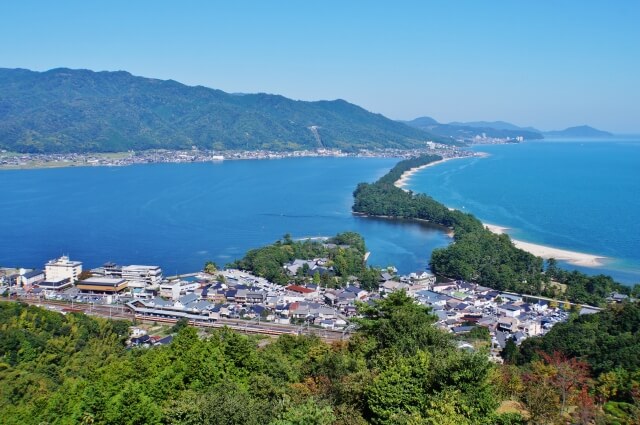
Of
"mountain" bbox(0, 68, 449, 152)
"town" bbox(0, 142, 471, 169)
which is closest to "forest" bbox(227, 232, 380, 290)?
"town" bbox(0, 142, 471, 169)

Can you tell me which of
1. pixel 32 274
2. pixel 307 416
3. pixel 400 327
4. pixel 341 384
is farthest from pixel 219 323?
pixel 307 416

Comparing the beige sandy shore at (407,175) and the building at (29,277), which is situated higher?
the beige sandy shore at (407,175)

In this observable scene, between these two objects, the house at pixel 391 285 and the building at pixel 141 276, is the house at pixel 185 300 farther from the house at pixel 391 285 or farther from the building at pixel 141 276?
the house at pixel 391 285

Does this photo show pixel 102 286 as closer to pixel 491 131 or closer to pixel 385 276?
pixel 385 276

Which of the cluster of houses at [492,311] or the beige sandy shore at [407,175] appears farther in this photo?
the beige sandy shore at [407,175]

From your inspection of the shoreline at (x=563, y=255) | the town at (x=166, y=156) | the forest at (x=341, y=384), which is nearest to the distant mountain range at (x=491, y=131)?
the town at (x=166, y=156)

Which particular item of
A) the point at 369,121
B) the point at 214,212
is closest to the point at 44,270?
the point at 214,212

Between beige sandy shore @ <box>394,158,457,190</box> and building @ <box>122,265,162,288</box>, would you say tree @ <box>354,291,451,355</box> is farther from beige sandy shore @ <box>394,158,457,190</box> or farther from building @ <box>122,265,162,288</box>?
beige sandy shore @ <box>394,158,457,190</box>
